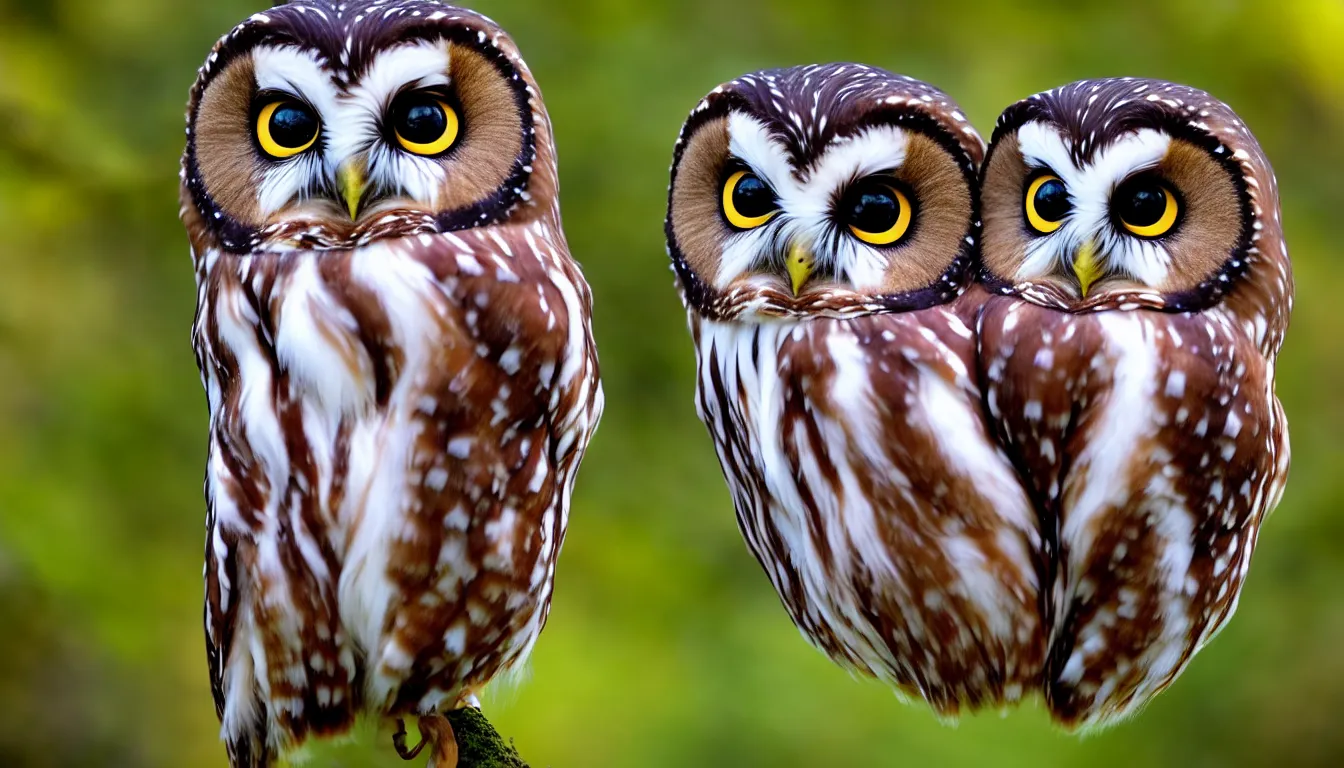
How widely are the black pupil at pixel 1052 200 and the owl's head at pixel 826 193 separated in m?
0.09

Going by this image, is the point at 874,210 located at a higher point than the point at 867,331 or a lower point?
higher

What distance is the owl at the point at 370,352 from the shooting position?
1752mm

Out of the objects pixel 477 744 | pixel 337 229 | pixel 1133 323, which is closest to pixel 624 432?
pixel 477 744

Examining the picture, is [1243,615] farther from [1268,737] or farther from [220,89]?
[220,89]

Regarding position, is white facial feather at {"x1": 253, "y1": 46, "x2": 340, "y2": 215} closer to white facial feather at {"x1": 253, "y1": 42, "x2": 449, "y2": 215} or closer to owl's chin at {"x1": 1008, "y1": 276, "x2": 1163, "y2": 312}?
white facial feather at {"x1": 253, "y1": 42, "x2": 449, "y2": 215}

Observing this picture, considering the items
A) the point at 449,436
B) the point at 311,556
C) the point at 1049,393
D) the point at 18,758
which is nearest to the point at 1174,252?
the point at 1049,393

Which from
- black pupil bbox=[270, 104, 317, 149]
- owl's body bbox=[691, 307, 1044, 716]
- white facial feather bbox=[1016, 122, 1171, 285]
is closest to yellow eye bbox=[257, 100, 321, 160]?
black pupil bbox=[270, 104, 317, 149]

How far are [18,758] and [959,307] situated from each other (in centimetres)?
243

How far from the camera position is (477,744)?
2.01m

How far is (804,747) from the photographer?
298 cm

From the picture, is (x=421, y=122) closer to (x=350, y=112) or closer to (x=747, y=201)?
(x=350, y=112)

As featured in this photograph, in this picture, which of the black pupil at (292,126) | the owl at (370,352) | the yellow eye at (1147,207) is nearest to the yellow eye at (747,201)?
the owl at (370,352)

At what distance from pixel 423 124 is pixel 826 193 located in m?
0.55

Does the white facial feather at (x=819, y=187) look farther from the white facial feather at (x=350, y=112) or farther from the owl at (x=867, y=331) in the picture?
the white facial feather at (x=350, y=112)
